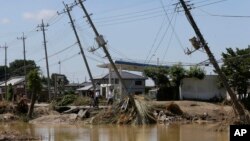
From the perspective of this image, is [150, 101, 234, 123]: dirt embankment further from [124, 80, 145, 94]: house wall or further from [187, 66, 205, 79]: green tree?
[124, 80, 145, 94]: house wall

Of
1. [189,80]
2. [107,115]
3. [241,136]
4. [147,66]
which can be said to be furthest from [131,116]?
[241,136]

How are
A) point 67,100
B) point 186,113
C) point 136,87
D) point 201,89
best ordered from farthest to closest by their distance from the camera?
1. point 136,87
2. point 201,89
3. point 67,100
4. point 186,113

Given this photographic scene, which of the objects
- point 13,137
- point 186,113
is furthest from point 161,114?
point 13,137

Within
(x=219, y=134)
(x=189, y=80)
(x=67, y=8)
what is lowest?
(x=219, y=134)

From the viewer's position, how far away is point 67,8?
6344 cm

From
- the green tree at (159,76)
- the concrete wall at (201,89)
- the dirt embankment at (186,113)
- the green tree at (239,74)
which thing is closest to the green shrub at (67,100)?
the green tree at (159,76)

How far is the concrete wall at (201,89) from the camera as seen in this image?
5750 centimetres

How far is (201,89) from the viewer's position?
192 ft

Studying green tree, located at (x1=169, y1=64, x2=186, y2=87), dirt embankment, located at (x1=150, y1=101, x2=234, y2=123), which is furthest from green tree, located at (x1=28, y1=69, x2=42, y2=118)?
green tree, located at (x1=169, y1=64, x2=186, y2=87)

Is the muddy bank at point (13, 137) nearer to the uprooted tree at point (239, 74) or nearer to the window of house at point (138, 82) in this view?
the uprooted tree at point (239, 74)

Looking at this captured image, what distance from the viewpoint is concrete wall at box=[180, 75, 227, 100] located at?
57500mm

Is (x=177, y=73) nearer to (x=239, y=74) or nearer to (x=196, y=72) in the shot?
(x=196, y=72)

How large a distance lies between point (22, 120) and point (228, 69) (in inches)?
811

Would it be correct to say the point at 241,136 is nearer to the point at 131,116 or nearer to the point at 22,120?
the point at 131,116
